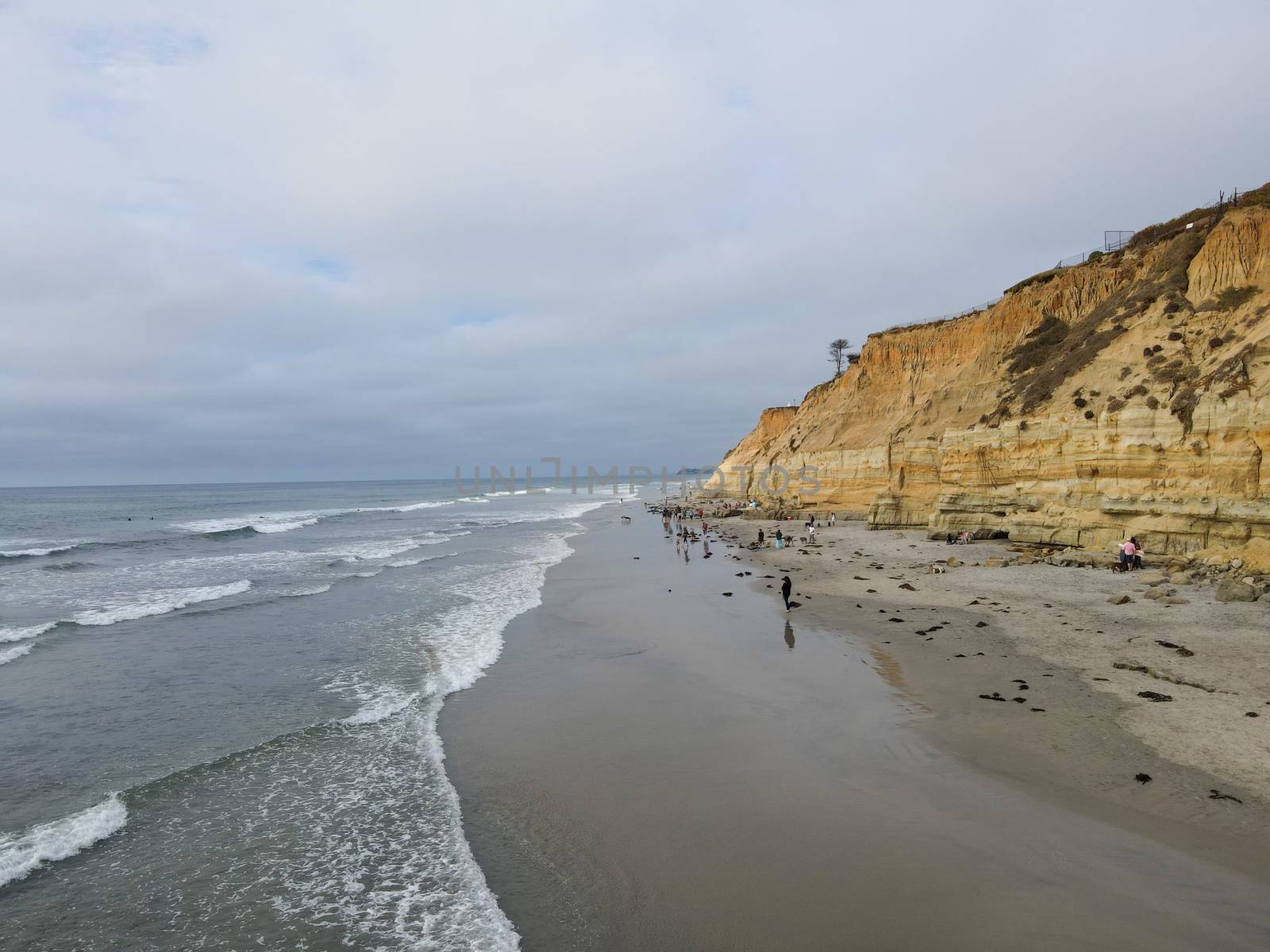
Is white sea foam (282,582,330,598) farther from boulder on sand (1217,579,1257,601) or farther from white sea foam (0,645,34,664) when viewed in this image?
boulder on sand (1217,579,1257,601)

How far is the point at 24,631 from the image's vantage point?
18.6 m

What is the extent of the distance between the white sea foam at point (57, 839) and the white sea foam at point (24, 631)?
12.9m

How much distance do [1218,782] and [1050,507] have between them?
2080 centimetres

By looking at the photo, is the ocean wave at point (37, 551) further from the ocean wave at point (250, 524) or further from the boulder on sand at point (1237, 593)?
the boulder on sand at point (1237, 593)

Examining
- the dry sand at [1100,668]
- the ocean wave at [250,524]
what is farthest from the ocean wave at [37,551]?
the dry sand at [1100,668]

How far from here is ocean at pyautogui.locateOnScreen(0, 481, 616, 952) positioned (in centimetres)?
666

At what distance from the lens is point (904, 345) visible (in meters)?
51.1

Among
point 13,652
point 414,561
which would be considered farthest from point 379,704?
point 414,561

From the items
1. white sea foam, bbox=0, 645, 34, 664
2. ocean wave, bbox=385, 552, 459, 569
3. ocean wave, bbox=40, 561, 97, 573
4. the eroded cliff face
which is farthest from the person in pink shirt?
ocean wave, bbox=40, 561, 97, 573

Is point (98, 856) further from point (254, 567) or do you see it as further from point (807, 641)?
point (254, 567)

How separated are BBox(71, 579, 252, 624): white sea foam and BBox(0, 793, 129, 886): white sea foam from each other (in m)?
13.9

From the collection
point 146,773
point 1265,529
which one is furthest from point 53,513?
point 1265,529

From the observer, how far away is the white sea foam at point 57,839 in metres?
7.50

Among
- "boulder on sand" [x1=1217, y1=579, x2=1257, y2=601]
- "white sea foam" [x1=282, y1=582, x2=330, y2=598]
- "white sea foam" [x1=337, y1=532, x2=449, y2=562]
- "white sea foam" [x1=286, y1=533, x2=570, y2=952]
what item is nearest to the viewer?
"white sea foam" [x1=286, y1=533, x2=570, y2=952]
